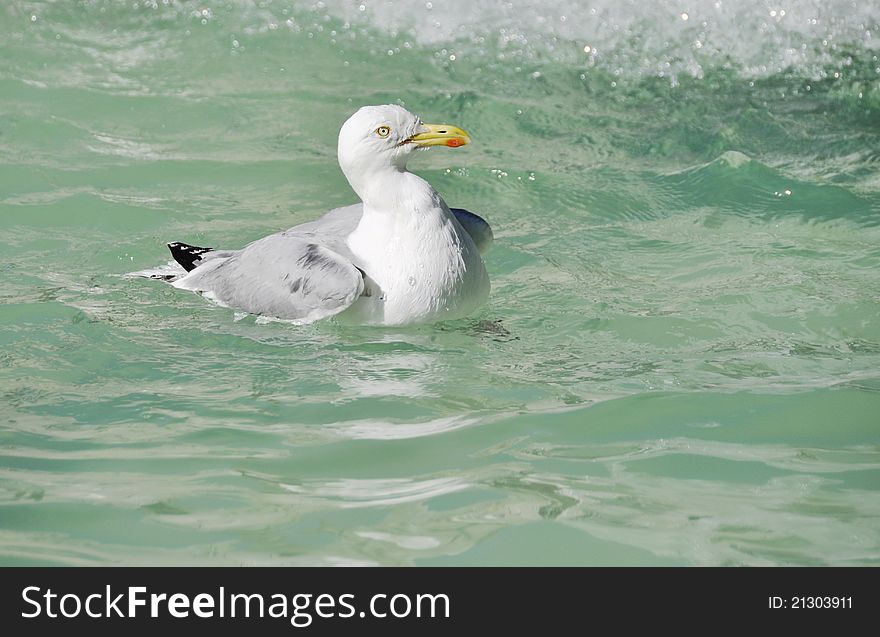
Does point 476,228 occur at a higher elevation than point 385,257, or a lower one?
higher

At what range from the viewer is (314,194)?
8258 mm

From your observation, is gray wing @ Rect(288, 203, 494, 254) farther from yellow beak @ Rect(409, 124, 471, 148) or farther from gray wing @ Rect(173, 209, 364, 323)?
yellow beak @ Rect(409, 124, 471, 148)

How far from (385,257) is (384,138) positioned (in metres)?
0.54

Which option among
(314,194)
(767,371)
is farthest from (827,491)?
(314,194)

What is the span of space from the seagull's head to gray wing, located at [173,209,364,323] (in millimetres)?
444

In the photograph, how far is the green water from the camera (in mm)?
4062

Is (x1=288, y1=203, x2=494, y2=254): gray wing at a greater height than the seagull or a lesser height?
greater

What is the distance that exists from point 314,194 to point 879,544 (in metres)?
5.14

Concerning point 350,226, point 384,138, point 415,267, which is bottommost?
point 415,267

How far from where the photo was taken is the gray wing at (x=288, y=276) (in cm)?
559

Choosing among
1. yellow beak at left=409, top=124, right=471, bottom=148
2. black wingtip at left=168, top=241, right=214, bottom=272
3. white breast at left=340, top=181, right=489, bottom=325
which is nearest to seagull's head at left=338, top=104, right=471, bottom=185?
yellow beak at left=409, top=124, right=471, bottom=148

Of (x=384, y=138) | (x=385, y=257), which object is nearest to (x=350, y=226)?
(x=385, y=257)

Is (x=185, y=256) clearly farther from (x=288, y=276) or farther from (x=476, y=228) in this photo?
(x=476, y=228)

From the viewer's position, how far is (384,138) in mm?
5723
